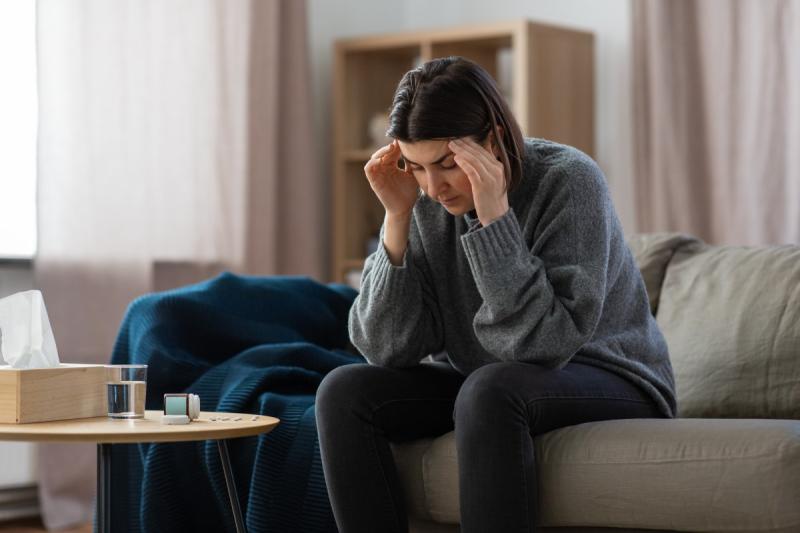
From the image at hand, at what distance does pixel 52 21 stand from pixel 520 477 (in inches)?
86.3

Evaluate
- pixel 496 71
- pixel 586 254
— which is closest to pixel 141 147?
pixel 496 71

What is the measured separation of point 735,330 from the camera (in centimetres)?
231

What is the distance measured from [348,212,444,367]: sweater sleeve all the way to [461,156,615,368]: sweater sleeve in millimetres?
149

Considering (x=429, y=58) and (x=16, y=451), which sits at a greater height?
(x=429, y=58)

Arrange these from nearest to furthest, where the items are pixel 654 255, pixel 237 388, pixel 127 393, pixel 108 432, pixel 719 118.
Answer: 1. pixel 108 432
2. pixel 127 393
3. pixel 237 388
4. pixel 654 255
5. pixel 719 118

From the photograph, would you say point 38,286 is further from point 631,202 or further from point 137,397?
point 631,202

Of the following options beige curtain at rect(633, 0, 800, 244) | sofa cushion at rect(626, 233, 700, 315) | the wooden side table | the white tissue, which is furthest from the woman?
beige curtain at rect(633, 0, 800, 244)

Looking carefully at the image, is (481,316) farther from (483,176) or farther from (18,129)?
(18,129)

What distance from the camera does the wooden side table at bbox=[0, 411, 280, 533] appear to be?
164 centimetres

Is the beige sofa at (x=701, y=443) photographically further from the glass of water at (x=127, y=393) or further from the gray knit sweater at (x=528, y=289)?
the glass of water at (x=127, y=393)

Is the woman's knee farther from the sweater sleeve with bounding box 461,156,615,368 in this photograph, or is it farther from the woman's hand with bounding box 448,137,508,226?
the woman's hand with bounding box 448,137,508,226

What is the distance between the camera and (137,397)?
1890 mm

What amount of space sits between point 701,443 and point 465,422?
0.34 metres

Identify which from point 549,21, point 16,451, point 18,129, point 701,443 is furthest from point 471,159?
point 549,21
